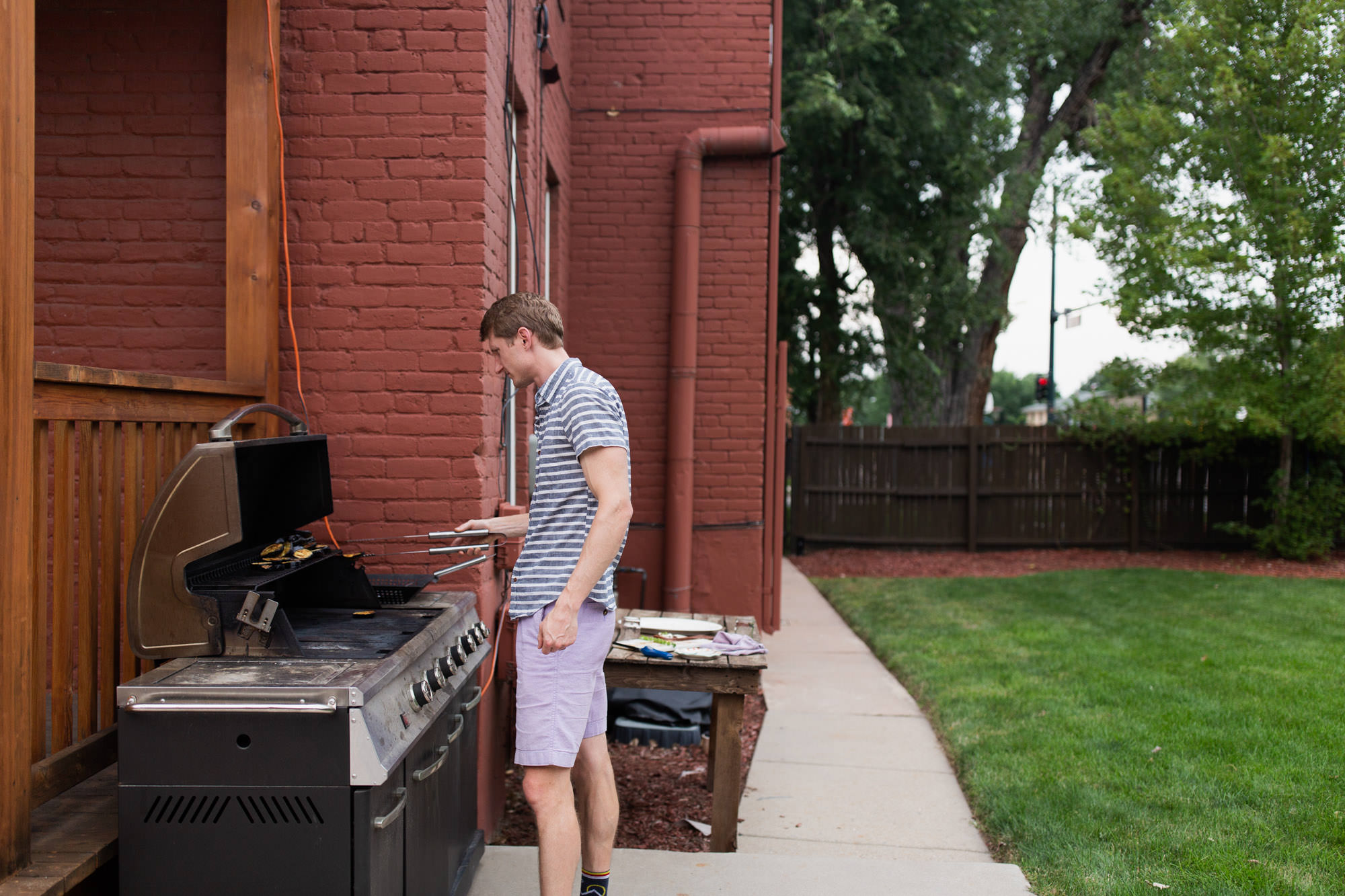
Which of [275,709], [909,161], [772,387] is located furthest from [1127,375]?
[275,709]

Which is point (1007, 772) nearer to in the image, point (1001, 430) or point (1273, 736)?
point (1273, 736)

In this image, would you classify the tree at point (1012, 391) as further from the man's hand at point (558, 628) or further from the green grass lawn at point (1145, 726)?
the man's hand at point (558, 628)

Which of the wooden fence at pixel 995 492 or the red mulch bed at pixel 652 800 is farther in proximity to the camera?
the wooden fence at pixel 995 492

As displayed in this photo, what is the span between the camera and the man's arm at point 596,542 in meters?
2.55

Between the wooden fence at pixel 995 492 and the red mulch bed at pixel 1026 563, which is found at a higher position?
the wooden fence at pixel 995 492

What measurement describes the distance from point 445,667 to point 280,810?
2.32 feet

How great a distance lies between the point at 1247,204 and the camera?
1112 centimetres

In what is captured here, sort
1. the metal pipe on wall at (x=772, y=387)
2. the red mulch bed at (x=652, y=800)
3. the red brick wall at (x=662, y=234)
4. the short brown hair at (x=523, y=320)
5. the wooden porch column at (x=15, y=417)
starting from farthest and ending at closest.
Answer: the metal pipe on wall at (x=772, y=387)
the red brick wall at (x=662, y=234)
the red mulch bed at (x=652, y=800)
the short brown hair at (x=523, y=320)
the wooden porch column at (x=15, y=417)

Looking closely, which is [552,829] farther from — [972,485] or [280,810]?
[972,485]

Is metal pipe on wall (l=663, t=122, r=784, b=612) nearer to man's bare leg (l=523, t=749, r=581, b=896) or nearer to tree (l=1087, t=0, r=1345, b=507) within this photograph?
man's bare leg (l=523, t=749, r=581, b=896)

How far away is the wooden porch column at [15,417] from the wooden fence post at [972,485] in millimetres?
12902

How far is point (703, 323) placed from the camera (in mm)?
6980

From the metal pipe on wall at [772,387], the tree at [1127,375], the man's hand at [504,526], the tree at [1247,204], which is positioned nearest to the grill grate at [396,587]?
the man's hand at [504,526]

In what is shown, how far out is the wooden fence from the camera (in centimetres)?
1332
